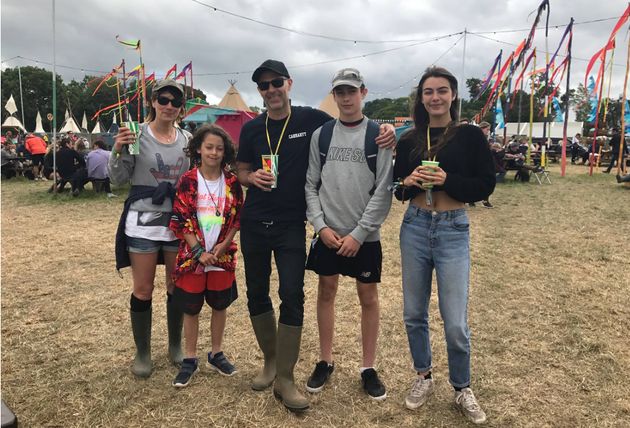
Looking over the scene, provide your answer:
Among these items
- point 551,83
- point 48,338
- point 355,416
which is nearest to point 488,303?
point 355,416

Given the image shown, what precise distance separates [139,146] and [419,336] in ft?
7.05

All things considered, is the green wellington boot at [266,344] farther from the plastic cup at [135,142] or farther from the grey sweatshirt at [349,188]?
the plastic cup at [135,142]

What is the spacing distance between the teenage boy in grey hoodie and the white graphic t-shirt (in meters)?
0.62

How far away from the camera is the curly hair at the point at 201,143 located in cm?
281

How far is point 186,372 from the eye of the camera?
2.88 meters

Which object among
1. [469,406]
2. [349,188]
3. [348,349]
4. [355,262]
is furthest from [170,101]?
[469,406]

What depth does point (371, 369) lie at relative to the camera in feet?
9.16

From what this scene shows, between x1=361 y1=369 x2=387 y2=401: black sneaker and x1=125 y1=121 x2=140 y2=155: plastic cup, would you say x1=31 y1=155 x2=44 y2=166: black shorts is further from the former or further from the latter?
x1=361 y1=369 x2=387 y2=401: black sneaker

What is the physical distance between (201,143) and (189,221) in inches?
20.6

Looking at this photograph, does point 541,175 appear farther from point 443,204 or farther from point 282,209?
point 282,209

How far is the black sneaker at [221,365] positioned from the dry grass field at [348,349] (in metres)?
0.08

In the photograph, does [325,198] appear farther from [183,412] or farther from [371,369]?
[183,412]

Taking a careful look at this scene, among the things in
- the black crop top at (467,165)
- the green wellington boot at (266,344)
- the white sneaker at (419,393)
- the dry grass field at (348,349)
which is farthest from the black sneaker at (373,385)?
the black crop top at (467,165)

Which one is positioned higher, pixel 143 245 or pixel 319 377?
pixel 143 245
